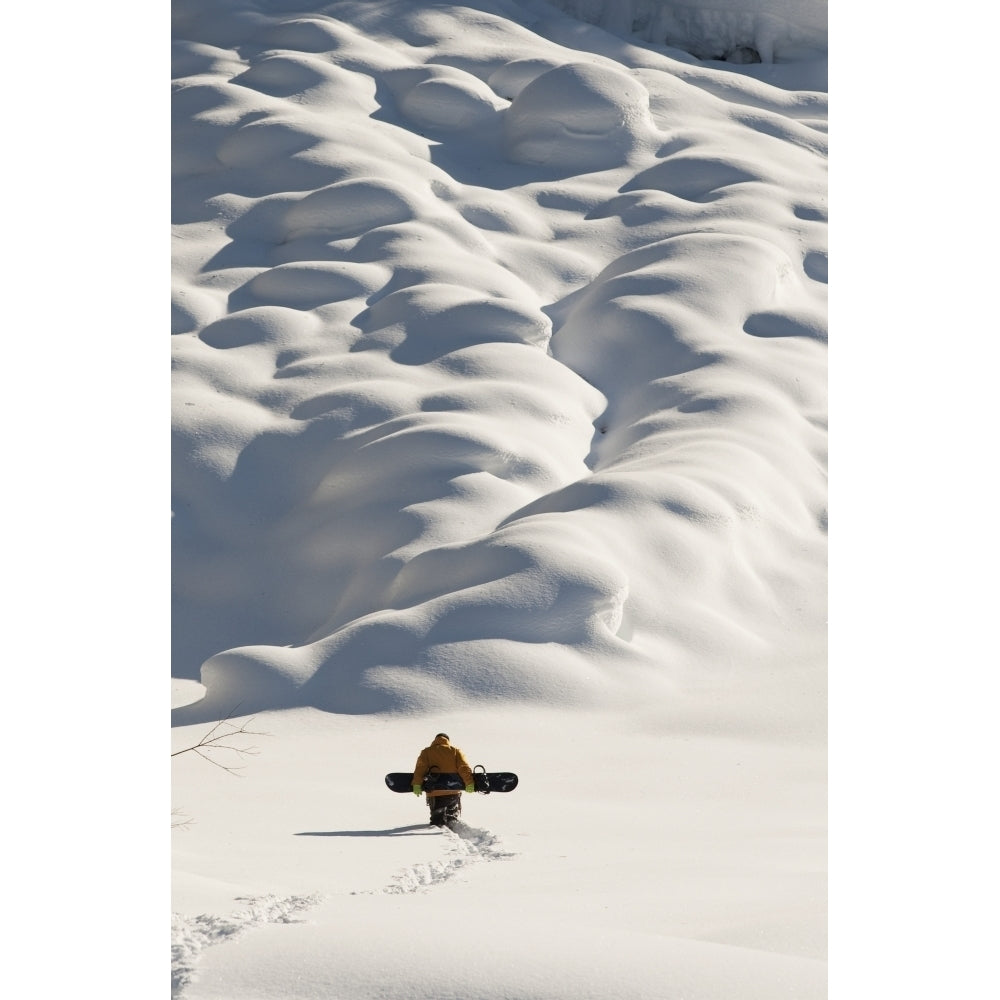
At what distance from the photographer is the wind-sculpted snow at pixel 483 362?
811 centimetres

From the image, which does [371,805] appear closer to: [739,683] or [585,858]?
[585,858]

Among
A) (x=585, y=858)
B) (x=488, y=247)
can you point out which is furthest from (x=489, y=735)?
(x=488, y=247)

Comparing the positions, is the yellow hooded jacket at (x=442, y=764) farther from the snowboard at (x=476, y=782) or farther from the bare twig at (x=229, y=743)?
the bare twig at (x=229, y=743)

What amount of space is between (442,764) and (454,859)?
61 centimetres

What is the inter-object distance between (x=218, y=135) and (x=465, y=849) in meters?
11.3

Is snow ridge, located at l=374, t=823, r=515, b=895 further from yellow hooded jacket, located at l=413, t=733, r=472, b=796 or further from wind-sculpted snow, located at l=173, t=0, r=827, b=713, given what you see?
wind-sculpted snow, located at l=173, t=0, r=827, b=713

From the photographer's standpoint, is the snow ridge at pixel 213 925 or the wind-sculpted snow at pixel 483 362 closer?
the snow ridge at pixel 213 925

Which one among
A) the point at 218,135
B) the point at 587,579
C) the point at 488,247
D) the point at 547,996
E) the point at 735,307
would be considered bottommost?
the point at 547,996

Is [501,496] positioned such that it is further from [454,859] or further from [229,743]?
[454,859]

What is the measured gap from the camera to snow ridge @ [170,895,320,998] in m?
2.88

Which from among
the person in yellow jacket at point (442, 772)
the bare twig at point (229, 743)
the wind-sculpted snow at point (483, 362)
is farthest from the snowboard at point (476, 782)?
the wind-sculpted snow at point (483, 362)

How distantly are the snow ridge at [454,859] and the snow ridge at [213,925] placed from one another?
45 centimetres

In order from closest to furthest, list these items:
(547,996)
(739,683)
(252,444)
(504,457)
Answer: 1. (547,996)
2. (739,683)
3. (504,457)
4. (252,444)

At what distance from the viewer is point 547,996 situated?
107 inches
